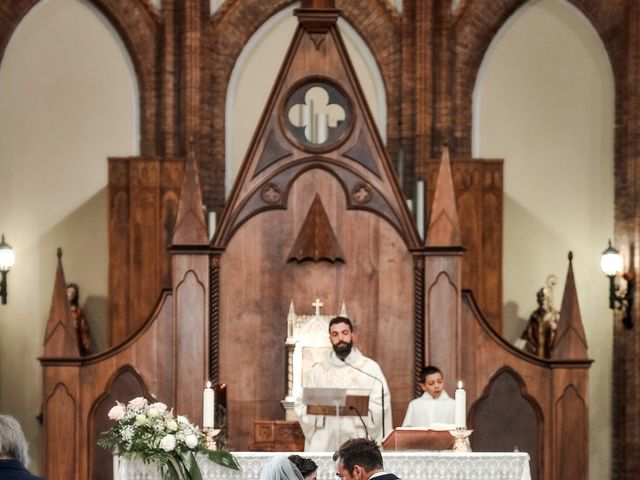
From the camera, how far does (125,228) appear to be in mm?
16656

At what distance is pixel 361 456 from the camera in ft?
25.8

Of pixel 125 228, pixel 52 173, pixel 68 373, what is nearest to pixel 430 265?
pixel 68 373

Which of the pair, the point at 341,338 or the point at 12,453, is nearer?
the point at 12,453

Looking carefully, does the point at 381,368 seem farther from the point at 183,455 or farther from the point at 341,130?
the point at 183,455

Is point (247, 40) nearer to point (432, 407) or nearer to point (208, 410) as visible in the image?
point (432, 407)

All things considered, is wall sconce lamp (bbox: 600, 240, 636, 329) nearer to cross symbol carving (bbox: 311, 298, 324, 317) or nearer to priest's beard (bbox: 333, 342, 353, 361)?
cross symbol carving (bbox: 311, 298, 324, 317)

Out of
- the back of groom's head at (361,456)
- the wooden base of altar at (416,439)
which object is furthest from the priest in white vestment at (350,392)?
the back of groom's head at (361,456)

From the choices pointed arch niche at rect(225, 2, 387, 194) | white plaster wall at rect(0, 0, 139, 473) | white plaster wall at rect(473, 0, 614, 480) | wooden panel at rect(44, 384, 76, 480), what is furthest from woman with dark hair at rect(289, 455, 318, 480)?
pointed arch niche at rect(225, 2, 387, 194)

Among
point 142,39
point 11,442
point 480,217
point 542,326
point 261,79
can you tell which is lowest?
point 11,442

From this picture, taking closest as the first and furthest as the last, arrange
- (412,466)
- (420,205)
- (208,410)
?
(412,466) < (208,410) < (420,205)

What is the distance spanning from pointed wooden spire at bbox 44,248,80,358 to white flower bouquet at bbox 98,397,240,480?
2.96m

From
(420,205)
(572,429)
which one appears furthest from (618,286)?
(572,429)

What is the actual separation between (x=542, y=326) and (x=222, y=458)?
6.97 m

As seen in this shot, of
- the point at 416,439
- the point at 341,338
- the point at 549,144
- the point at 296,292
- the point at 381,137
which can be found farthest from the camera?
the point at 549,144
